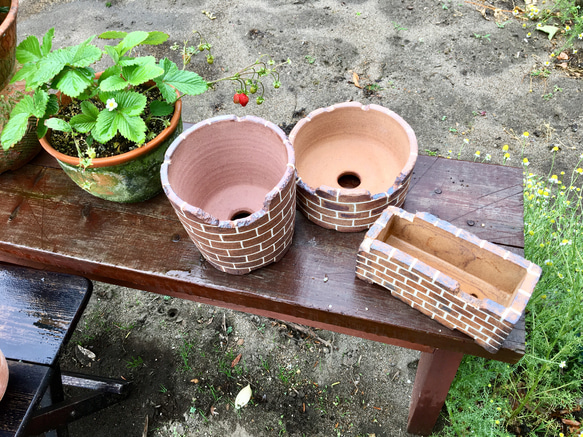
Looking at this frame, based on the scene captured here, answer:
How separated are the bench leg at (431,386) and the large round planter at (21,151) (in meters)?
1.67

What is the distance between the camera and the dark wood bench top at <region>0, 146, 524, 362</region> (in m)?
1.42

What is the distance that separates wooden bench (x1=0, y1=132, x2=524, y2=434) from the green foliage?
35 centimetres

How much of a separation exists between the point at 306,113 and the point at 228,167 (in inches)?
75.2

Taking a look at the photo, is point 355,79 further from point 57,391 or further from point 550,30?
point 57,391

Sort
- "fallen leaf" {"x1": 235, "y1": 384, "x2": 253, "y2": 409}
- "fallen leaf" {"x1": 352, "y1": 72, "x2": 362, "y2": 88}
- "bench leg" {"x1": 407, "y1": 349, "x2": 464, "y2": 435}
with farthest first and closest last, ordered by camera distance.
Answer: "fallen leaf" {"x1": 352, "y1": 72, "x2": 362, "y2": 88} < "fallen leaf" {"x1": 235, "y1": 384, "x2": 253, "y2": 409} < "bench leg" {"x1": 407, "y1": 349, "x2": 464, "y2": 435}

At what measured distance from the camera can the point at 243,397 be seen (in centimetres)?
227

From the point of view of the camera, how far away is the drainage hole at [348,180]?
1682 mm

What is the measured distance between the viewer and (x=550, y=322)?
72.8 inches

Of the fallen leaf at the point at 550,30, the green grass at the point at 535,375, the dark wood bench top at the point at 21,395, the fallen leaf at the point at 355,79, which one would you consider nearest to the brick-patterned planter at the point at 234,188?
the dark wood bench top at the point at 21,395

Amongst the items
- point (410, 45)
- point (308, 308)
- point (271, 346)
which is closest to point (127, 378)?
point (271, 346)

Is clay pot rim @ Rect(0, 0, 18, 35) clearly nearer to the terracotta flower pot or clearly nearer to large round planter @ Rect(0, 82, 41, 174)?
large round planter @ Rect(0, 82, 41, 174)

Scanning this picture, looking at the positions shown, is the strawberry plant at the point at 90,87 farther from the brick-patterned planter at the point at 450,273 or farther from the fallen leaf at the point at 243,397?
the fallen leaf at the point at 243,397

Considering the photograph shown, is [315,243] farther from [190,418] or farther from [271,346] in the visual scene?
[190,418]

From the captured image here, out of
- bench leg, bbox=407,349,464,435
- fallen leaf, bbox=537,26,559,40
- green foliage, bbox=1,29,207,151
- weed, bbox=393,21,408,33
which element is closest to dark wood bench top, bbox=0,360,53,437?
green foliage, bbox=1,29,207,151
